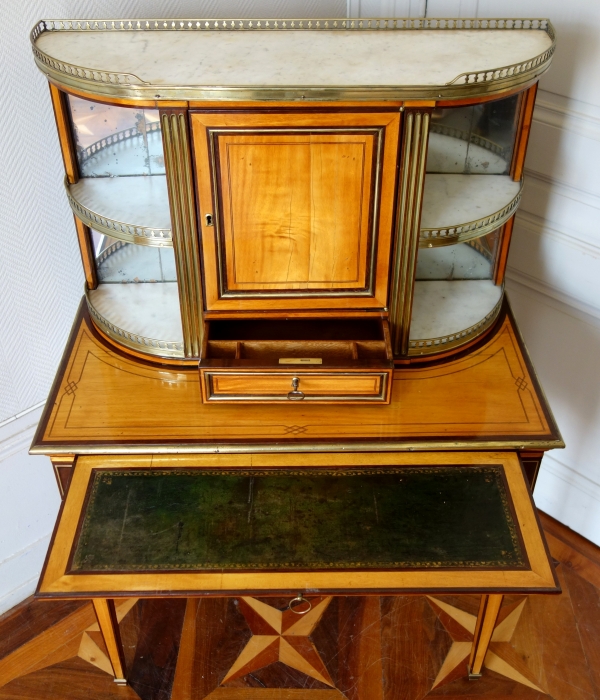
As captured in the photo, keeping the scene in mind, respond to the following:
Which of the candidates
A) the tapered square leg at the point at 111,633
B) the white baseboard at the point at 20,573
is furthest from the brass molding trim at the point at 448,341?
the white baseboard at the point at 20,573

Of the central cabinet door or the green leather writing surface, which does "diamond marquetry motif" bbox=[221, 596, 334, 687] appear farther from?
the central cabinet door

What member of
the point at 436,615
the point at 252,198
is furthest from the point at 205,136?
the point at 436,615

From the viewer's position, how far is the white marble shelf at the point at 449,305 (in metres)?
1.62

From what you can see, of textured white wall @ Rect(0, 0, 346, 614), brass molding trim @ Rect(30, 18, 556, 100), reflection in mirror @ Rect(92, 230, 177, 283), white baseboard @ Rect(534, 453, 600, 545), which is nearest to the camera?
brass molding trim @ Rect(30, 18, 556, 100)

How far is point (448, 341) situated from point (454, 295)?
0.16 metres

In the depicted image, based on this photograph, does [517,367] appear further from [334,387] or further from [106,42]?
[106,42]

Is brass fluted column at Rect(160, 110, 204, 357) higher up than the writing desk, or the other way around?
brass fluted column at Rect(160, 110, 204, 357)

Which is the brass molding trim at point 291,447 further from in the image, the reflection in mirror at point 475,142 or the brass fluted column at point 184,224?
the reflection in mirror at point 475,142

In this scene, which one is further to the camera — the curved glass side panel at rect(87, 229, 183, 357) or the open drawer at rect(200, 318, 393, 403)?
the curved glass side panel at rect(87, 229, 183, 357)

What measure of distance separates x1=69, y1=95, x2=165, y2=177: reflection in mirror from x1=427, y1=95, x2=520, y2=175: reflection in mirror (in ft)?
1.84

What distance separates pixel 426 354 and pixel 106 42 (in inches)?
32.5

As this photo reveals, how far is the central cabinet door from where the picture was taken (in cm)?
127

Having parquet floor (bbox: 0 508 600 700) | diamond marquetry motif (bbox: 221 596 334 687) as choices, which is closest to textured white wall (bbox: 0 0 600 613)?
parquet floor (bbox: 0 508 600 700)

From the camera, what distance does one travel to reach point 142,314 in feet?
5.37
